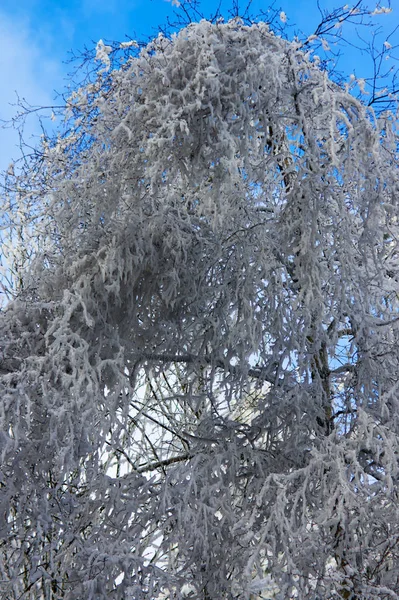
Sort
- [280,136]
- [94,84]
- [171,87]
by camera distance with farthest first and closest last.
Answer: [280,136] → [94,84] → [171,87]

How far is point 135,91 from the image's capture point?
492 centimetres

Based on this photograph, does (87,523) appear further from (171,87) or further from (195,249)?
(171,87)

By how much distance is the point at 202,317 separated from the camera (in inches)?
218

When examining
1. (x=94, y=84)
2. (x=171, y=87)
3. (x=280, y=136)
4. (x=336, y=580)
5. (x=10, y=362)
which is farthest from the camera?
(x=280, y=136)

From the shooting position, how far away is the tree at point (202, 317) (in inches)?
171

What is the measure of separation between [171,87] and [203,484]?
9.03 ft

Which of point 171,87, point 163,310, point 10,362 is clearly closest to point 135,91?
point 171,87

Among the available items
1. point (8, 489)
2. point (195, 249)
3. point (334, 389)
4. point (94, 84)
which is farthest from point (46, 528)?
point (94, 84)

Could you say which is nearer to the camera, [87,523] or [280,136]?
[87,523]

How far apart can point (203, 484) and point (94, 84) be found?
3168 millimetres

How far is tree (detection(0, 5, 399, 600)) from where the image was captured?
14.3 ft

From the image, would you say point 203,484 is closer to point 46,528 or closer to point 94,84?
point 46,528

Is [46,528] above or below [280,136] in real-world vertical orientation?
below

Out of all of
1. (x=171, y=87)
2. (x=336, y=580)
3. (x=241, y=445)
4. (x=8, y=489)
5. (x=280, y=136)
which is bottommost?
(x=336, y=580)
